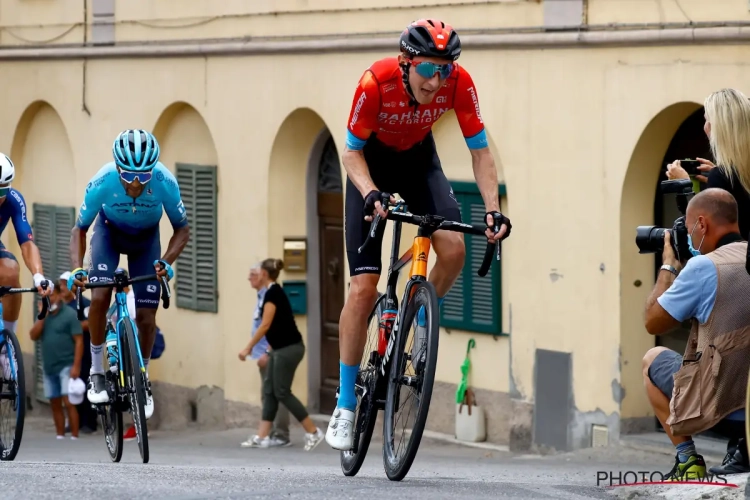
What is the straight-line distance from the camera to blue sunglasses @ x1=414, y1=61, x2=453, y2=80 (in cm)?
758

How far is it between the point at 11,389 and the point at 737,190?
5.40m

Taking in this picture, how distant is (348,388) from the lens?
819cm

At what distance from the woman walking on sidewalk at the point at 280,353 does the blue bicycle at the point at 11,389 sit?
5.24 meters

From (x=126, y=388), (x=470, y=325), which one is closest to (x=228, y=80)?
(x=470, y=325)

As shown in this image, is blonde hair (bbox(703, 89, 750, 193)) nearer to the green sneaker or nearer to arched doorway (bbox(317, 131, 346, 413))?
the green sneaker

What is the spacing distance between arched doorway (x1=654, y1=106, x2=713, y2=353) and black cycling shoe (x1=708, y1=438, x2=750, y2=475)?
6350 millimetres

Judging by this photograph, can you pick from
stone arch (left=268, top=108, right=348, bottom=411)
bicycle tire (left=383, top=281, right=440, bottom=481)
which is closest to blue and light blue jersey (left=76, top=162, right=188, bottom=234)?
bicycle tire (left=383, top=281, right=440, bottom=481)

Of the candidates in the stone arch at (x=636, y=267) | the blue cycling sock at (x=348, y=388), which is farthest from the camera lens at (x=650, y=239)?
the stone arch at (x=636, y=267)

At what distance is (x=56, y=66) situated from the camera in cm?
2289

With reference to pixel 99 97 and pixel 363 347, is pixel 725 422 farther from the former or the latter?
pixel 99 97

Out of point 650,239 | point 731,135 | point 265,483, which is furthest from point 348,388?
point 731,135

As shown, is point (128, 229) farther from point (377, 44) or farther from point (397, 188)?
point (377, 44)

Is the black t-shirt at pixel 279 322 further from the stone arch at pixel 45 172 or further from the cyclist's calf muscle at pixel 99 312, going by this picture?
the stone arch at pixel 45 172

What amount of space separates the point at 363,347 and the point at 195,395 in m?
12.6
